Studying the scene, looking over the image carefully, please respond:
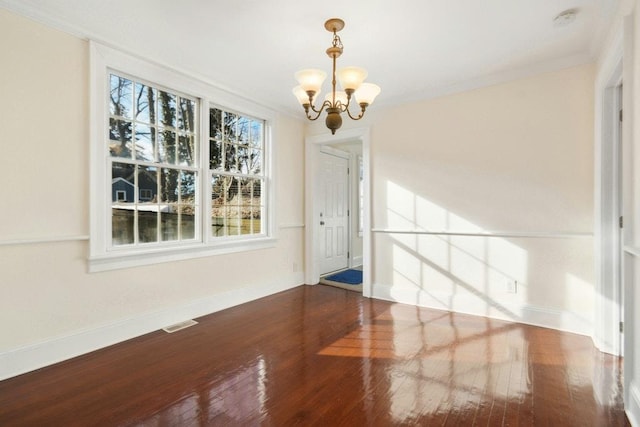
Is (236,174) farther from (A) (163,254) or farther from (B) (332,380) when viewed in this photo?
(B) (332,380)

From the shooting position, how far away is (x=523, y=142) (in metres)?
3.22

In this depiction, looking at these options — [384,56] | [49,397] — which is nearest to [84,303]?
[49,397]

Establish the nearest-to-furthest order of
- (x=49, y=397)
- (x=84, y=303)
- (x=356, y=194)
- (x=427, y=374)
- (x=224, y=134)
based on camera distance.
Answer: (x=49, y=397), (x=427, y=374), (x=84, y=303), (x=224, y=134), (x=356, y=194)

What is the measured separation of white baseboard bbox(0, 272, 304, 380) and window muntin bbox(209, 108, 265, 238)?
0.75 meters

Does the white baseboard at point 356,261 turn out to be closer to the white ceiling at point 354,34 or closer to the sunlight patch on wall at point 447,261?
the sunlight patch on wall at point 447,261

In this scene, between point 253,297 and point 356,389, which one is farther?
point 253,297

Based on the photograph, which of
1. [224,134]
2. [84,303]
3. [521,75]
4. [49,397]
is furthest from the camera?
[224,134]

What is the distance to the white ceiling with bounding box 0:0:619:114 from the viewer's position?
2246 mm

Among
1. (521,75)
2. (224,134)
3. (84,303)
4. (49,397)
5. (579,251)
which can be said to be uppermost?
(521,75)

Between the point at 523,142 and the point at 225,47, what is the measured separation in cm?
→ 293

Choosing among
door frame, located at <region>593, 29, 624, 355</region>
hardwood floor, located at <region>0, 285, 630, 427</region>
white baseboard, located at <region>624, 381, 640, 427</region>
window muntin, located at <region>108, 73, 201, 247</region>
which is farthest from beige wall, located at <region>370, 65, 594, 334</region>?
window muntin, located at <region>108, 73, 201, 247</region>

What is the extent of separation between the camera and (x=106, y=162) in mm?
2732

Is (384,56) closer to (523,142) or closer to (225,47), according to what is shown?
(225,47)

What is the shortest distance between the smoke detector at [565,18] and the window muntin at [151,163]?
3237 millimetres
